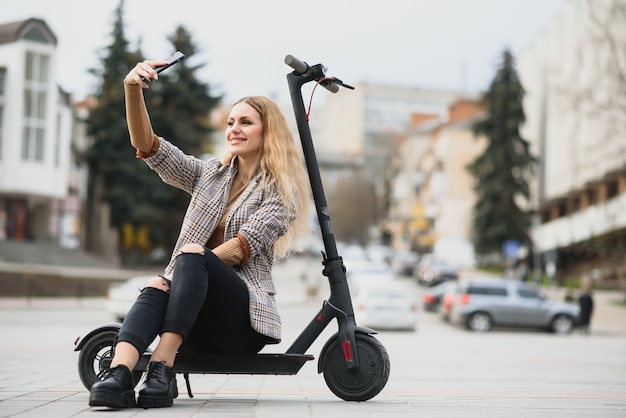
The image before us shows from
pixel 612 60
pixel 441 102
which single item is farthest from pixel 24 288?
pixel 441 102

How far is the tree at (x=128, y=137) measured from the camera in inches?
1895

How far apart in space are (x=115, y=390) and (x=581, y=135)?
49788 millimetres

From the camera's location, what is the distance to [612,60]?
3272cm

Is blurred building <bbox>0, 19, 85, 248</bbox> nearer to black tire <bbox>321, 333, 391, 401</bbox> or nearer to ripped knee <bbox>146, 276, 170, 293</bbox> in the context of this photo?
black tire <bbox>321, 333, 391, 401</bbox>

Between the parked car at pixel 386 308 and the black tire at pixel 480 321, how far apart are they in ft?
7.38

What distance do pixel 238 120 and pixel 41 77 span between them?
1724 inches

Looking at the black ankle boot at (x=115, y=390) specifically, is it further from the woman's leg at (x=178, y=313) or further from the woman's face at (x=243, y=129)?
the woman's face at (x=243, y=129)

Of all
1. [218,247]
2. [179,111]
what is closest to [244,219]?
[218,247]

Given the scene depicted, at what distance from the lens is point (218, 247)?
4.96m

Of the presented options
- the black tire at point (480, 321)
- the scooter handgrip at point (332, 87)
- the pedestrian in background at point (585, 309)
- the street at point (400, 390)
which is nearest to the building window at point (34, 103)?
the black tire at point (480, 321)

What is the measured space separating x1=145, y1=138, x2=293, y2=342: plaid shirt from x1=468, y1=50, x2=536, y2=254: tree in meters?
51.8

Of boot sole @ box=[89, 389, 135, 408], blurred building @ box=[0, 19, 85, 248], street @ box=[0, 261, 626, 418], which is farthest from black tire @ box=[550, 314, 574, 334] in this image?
blurred building @ box=[0, 19, 85, 248]

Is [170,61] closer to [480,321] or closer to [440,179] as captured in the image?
[480,321]

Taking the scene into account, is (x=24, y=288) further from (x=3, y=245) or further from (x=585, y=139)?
(x=585, y=139)
